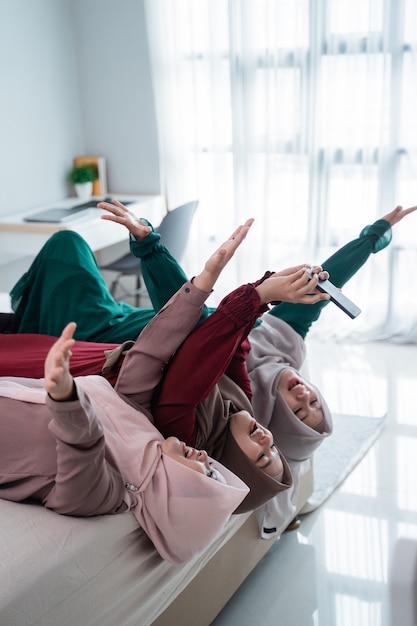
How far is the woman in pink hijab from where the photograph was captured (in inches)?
57.8

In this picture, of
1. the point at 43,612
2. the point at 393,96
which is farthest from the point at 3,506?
the point at 393,96

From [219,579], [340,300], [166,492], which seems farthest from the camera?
[219,579]

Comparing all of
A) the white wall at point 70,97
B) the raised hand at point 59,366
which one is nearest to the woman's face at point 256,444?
A: the raised hand at point 59,366

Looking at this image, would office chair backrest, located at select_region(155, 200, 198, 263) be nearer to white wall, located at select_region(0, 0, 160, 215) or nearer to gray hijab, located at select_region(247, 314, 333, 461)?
white wall, located at select_region(0, 0, 160, 215)

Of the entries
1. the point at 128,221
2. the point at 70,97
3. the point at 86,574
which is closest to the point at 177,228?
the point at 70,97

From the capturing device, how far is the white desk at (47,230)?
12.5ft

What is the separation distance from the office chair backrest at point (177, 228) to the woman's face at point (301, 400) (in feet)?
5.40

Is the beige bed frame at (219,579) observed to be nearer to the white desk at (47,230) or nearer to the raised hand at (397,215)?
the raised hand at (397,215)

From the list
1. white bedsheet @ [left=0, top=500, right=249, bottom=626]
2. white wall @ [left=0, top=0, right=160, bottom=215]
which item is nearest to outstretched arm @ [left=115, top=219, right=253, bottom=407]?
white bedsheet @ [left=0, top=500, right=249, bottom=626]

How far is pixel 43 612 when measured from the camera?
4.56 feet

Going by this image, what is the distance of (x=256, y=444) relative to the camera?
1.84 m

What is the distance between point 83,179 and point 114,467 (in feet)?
9.71

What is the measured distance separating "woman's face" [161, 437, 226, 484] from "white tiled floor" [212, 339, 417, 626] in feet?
2.00

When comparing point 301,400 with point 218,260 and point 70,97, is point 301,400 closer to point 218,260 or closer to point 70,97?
point 218,260
